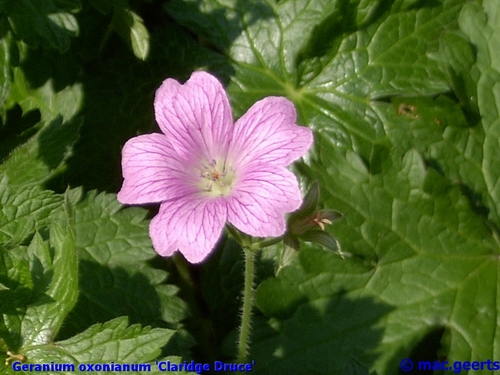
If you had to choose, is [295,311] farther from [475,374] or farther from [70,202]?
[70,202]

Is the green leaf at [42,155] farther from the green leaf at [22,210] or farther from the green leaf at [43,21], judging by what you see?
the green leaf at [43,21]

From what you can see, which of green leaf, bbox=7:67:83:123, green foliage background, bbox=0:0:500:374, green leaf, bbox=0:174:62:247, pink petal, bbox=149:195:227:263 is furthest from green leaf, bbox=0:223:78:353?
green leaf, bbox=7:67:83:123

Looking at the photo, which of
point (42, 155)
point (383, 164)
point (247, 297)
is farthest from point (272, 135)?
point (42, 155)

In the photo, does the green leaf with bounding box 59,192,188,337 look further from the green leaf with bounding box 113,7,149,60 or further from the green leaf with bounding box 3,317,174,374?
the green leaf with bounding box 113,7,149,60

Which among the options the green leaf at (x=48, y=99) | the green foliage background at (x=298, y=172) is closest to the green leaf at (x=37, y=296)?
the green foliage background at (x=298, y=172)

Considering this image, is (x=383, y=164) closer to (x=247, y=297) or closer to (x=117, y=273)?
(x=247, y=297)

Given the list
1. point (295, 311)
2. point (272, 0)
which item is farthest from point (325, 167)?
point (272, 0)
